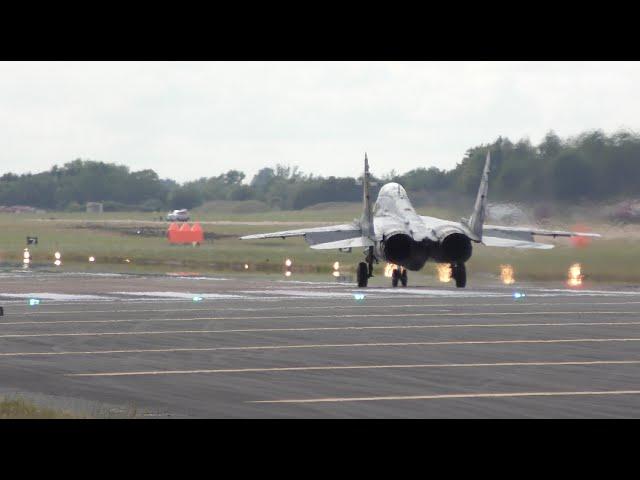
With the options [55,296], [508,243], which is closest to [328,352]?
[55,296]

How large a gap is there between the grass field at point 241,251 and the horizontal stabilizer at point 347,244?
390 cm

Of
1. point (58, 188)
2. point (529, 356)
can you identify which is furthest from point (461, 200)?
point (58, 188)

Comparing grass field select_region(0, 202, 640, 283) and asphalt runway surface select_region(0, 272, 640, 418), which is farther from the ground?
grass field select_region(0, 202, 640, 283)

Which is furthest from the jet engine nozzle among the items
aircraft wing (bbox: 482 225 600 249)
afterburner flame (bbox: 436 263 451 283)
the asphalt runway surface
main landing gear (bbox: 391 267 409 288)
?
afterburner flame (bbox: 436 263 451 283)

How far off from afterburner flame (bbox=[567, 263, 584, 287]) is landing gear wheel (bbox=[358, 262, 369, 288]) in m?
7.25

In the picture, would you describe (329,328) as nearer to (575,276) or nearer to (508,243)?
(508,243)

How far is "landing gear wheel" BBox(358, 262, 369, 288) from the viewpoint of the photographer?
45031mm

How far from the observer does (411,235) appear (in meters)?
43.6

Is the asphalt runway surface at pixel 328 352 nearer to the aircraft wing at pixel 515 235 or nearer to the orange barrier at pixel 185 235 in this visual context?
the aircraft wing at pixel 515 235

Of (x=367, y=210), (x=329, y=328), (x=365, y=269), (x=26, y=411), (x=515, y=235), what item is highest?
(x=367, y=210)

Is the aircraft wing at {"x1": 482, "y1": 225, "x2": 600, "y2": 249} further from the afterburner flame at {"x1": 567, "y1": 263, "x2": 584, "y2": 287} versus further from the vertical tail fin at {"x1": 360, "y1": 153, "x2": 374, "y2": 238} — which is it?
the vertical tail fin at {"x1": 360, "y1": 153, "x2": 374, "y2": 238}

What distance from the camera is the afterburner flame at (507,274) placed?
48.9 m

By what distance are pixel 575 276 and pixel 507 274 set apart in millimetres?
2531

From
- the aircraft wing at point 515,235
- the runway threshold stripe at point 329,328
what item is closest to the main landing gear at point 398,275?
the aircraft wing at point 515,235
